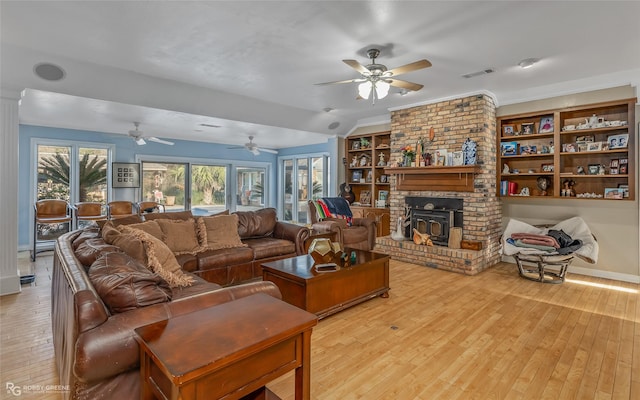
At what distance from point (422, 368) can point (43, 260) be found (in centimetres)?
636

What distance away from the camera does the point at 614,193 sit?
4.34m

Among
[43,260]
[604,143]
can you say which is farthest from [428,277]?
[43,260]

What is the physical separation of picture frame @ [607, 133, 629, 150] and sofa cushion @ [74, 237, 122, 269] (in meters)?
5.84

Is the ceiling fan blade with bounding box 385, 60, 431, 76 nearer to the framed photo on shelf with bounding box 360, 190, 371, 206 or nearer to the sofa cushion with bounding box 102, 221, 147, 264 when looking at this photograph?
the sofa cushion with bounding box 102, 221, 147, 264

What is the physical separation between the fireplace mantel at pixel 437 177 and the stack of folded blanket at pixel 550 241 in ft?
3.29

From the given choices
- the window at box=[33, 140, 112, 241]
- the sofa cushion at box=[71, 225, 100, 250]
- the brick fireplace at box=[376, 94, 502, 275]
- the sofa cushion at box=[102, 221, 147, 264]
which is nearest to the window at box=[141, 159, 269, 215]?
the window at box=[33, 140, 112, 241]

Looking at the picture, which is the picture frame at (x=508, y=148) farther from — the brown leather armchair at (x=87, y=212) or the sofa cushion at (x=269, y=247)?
the brown leather armchair at (x=87, y=212)

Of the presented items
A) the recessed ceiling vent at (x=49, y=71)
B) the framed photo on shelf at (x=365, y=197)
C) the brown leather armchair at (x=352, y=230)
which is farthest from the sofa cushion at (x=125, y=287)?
the framed photo on shelf at (x=365, y=197)

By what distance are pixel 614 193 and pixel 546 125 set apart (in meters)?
1.29

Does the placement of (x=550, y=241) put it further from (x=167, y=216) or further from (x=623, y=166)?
(x=167, y=216)

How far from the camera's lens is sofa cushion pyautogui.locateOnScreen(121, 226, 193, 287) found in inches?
103

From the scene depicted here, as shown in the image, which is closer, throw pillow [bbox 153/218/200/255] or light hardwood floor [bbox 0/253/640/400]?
light hardwood floor [bbox 0/253/640/400]

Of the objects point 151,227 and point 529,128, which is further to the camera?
point 529,128

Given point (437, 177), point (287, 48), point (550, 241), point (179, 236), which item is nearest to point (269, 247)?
point (179, 236)
